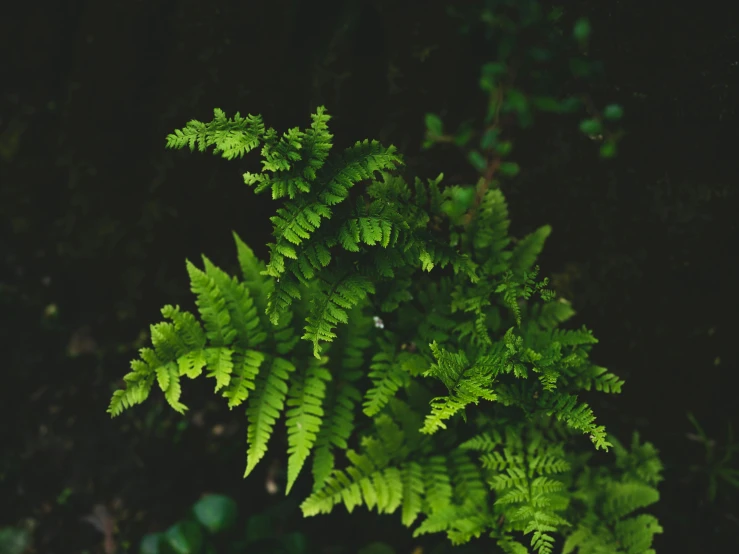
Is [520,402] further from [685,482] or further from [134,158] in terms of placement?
[134,158]

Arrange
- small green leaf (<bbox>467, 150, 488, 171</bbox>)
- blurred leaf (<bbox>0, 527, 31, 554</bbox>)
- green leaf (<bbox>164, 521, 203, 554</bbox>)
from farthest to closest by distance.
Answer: blurred leaf (<bbox>0, 527, 31, 554</bbox>), green leaf (<bbox>164, 521, 203, 554</bbox>), small green leaf (<bbox>467, 150, 488, 171</bbox>)

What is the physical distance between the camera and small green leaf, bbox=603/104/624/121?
207cm

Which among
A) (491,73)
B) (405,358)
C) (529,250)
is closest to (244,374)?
(405,358)

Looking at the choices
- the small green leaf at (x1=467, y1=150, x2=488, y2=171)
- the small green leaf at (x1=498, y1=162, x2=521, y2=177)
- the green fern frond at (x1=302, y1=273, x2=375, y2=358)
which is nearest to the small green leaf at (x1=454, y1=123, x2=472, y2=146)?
the small green leaf at (x1=467, y1=150, x2=488, y2=171)

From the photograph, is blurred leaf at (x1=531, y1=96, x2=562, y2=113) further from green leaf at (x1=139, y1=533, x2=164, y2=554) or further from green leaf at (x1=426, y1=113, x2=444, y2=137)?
green leaf at (x1=139, y1=533, x2=164, y2=554)

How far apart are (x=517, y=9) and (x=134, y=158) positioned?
1.87 metres

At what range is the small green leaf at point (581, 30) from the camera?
1.97 m

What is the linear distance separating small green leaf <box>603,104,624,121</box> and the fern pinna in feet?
1.61

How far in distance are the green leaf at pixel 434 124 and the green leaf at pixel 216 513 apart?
2.06m

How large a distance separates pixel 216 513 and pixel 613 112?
2.54m

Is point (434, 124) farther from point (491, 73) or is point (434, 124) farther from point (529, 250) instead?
point (529, 250)

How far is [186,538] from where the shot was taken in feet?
8.24

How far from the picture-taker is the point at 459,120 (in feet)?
7.54

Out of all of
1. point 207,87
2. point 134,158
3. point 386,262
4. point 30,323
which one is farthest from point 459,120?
point 30,323
